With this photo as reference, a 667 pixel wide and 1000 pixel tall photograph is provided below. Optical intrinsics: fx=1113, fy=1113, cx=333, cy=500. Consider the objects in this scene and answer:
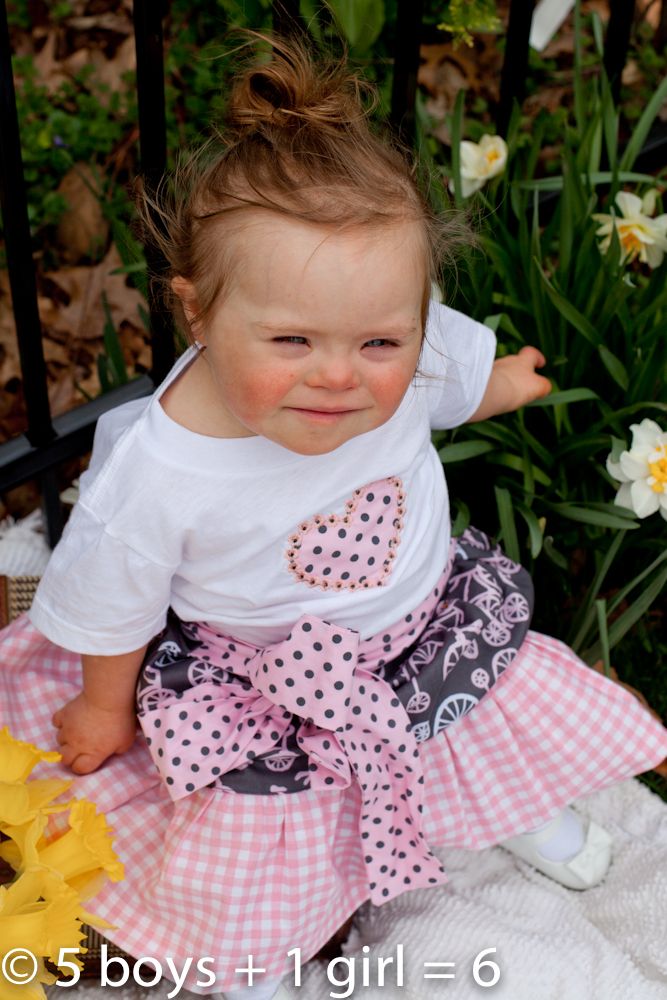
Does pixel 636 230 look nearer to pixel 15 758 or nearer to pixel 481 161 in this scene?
pixel 481 161

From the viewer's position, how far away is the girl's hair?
105 cm

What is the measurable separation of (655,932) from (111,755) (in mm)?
748

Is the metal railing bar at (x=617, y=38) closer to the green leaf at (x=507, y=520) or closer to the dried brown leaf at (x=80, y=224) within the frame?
the green leaf at (x=507, y=520)

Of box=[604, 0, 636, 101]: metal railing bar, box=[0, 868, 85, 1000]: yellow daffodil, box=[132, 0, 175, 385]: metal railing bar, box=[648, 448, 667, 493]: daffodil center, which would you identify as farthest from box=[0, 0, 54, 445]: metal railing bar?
box=[604, 0, 636, 101]: metal railing bar

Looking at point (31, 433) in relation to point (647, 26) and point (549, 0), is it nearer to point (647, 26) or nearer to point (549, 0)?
point (549, 0)

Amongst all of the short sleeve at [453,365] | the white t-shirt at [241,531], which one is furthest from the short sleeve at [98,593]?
the short sleeve at [453,365]

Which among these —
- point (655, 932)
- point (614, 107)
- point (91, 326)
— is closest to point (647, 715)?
point (655, 932)

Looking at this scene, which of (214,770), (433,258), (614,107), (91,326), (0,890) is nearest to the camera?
(0,890)

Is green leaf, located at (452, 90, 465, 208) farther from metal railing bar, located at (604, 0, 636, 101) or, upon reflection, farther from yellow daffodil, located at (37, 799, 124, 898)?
yellow daffodil, located at (37, 799, 124, 898)

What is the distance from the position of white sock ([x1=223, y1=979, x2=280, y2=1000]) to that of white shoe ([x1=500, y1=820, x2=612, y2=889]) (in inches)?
15.8

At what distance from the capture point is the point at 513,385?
1.58 meters

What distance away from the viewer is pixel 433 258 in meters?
1.16

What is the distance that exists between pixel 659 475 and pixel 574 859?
1.79ft

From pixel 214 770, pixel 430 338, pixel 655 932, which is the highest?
pixel 430 338
